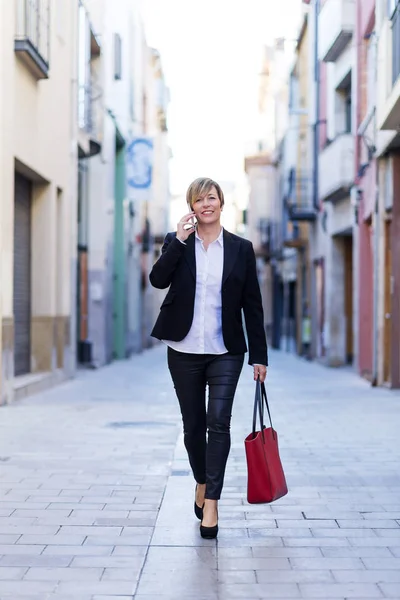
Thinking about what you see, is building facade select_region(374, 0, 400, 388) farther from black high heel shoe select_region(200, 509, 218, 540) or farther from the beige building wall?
black high heel shoe select_region(200, 509, 218, 540)

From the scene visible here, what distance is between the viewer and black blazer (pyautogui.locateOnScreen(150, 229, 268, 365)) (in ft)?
16.8

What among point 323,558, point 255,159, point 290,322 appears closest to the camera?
point 323,558

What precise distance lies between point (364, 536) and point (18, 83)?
992 centimetres

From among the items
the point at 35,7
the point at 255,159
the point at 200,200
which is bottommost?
the point at 200,200

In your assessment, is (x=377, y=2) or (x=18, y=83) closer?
(x=18, y=83)

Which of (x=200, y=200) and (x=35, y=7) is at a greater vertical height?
(x=35, y=7)

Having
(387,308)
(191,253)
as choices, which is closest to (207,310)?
(191,253)

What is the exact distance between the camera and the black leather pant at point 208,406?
16.7 feet

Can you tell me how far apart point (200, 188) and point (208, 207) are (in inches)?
4.2

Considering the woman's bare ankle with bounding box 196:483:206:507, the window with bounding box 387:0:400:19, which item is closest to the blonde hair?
the woman's bare ankle with bounding box 196:483:206:507

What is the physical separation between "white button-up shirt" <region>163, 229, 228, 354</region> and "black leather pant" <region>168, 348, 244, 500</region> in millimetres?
54

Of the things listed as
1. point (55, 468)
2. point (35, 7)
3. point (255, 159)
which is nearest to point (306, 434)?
point (55, 468)

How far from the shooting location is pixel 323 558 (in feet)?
15.3

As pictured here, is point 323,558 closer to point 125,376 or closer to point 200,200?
point 200,200
